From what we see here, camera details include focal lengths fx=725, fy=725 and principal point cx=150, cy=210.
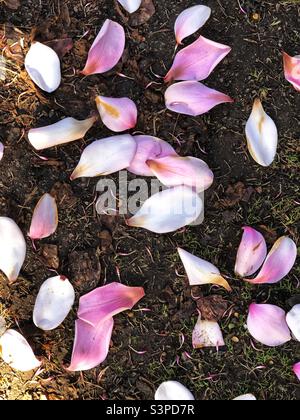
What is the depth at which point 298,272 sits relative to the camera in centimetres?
131

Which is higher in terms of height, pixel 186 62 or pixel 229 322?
pixel 186 62

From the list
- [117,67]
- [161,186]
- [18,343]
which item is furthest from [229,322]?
[117,67]

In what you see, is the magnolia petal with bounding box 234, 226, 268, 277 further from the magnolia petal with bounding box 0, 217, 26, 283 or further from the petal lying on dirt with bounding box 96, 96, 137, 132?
the magnolia petal with bounding box 0, 217, 26, 283

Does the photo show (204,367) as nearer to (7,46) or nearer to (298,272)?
(298,272)

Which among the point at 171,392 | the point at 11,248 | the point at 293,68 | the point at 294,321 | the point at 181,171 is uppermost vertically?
the point at 293,68

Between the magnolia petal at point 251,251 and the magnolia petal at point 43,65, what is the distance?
0.44 m

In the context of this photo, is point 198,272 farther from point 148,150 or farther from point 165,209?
point 148,150

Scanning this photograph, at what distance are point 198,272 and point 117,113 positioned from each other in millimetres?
313

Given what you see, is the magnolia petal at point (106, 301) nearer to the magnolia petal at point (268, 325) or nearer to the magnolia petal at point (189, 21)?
the magnolia petal at point (268, 325)

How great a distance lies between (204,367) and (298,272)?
0.79 ft

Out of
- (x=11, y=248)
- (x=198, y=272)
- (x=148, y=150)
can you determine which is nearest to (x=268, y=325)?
(x=198, y=272)

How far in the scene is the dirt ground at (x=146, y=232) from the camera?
1.30 m

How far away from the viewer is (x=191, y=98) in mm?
1272

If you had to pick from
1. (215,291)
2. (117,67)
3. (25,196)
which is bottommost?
(215,291)
